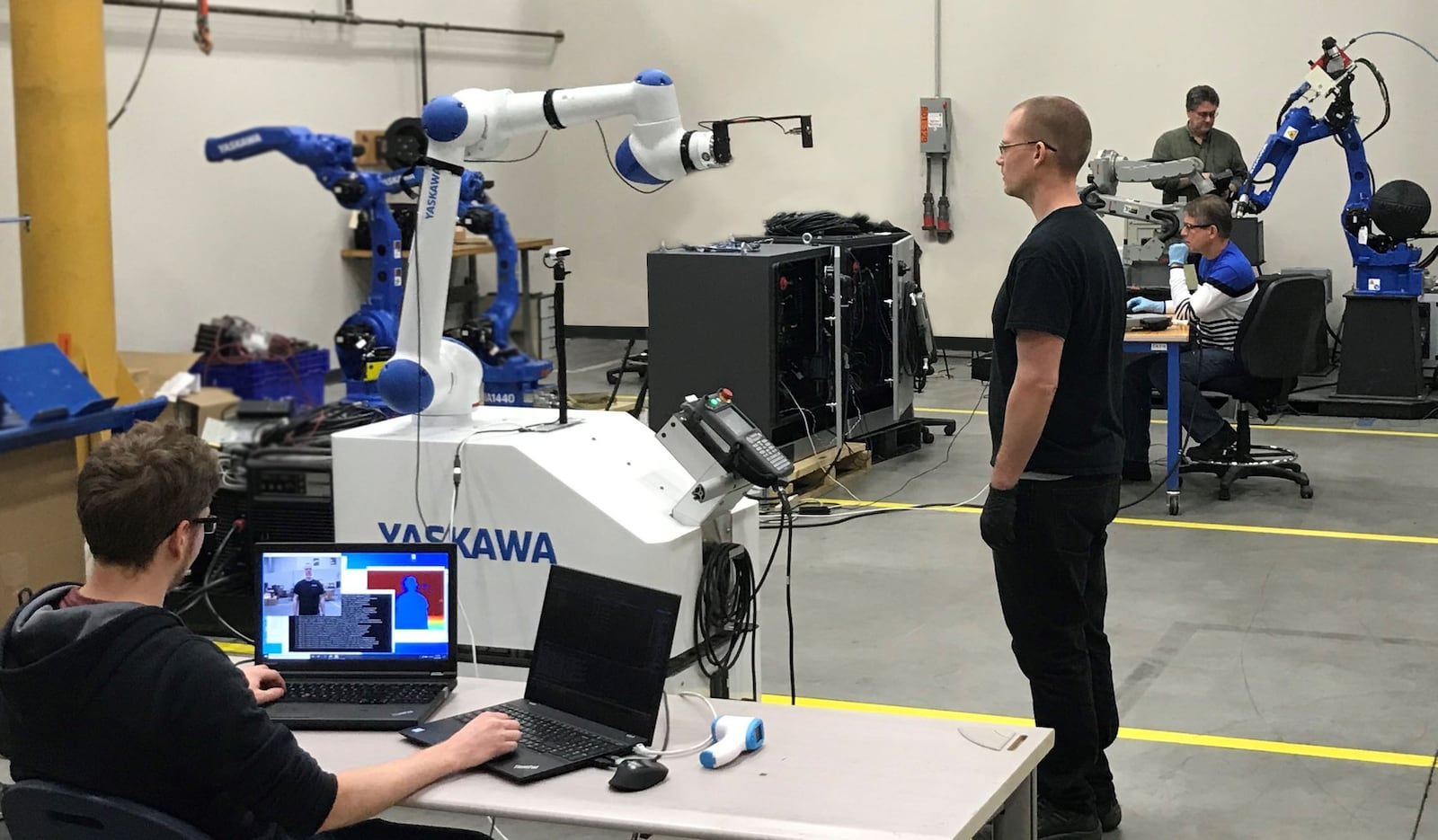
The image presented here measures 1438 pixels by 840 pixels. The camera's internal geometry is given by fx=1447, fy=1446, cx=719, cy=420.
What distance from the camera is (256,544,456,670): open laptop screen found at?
2.29 metres

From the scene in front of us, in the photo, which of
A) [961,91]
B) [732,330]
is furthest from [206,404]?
[961,91]

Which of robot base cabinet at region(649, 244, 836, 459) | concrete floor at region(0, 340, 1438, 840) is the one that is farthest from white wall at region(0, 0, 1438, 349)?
concrete floor at region(0, 340, 1438, 840)

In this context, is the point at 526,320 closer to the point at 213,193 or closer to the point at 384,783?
the point at 213,193

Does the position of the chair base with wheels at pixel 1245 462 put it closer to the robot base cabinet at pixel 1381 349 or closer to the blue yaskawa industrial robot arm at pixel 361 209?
the robot base cabinet at pixel 1381 349

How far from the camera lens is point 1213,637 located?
4297 mm

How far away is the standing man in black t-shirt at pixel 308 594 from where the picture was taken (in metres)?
2.30

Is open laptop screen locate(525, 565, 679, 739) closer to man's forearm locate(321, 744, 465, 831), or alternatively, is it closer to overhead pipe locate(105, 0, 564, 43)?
man's forearm locate(321, 744, 465, 831)

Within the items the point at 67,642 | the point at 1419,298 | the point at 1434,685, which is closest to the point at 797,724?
the point at 67,642

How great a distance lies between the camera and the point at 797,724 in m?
2.19

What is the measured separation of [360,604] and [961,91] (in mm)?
8138

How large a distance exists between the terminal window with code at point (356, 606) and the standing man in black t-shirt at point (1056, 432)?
1.10 meters

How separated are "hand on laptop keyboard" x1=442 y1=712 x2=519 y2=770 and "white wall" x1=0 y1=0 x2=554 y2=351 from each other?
1.32 m

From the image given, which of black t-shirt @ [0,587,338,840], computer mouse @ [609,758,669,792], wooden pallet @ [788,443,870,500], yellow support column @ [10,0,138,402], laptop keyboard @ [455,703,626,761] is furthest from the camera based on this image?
wooden pallet @ [788,443,870,500]

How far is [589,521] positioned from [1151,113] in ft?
24.2
